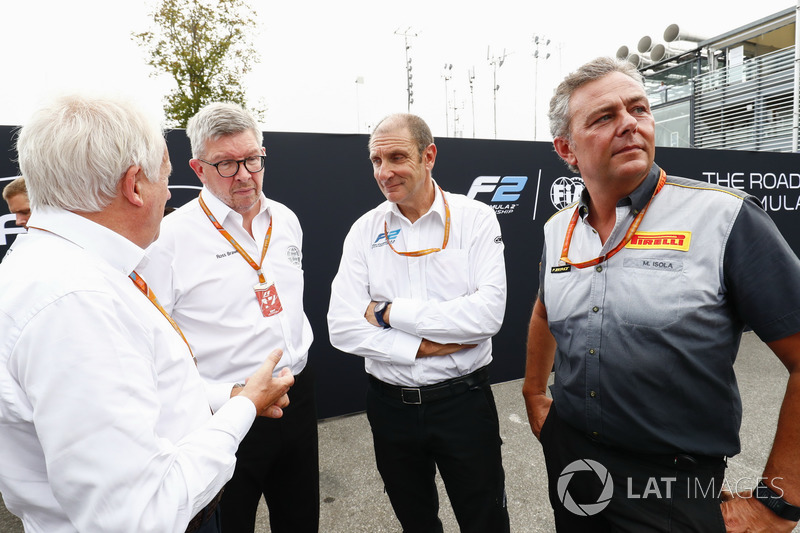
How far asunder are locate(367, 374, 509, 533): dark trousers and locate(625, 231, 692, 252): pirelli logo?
86 centimetres

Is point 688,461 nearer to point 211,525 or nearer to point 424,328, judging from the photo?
point 424,328

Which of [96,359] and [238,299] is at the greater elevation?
[96,359]

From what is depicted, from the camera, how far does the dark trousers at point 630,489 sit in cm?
116

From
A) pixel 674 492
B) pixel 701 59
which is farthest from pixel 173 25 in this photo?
pixel 701 59

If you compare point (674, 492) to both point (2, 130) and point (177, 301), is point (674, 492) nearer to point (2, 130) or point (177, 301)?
point (177, 301)

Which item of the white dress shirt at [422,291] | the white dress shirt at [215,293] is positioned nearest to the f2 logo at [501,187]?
the white dress shirt at [422,291]

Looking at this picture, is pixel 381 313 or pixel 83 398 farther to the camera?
pixel 381 313

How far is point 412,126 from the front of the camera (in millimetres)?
1893

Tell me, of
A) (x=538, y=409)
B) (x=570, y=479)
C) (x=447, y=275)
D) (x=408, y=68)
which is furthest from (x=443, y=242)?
(x=408, y=68)

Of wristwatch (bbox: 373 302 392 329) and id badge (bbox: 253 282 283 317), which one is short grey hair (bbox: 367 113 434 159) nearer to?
wristwatch (bbox: 373 302 392 329)

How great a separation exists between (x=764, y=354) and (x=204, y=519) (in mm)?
5819

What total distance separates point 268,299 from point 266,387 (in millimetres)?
699

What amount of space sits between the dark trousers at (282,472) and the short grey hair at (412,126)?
113 cm

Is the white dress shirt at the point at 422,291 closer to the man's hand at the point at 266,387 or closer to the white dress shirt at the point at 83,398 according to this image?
the man's hand at the point at 266,387
